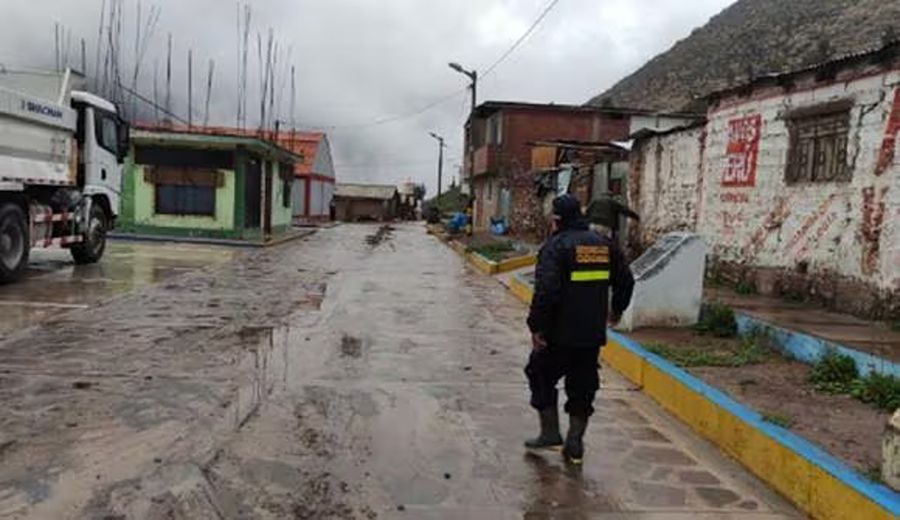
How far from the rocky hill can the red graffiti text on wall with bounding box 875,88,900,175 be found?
2572cm

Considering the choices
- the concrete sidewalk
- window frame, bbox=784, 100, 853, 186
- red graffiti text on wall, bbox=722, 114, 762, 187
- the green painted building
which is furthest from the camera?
the green painted building

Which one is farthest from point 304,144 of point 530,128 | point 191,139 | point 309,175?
point 191,139

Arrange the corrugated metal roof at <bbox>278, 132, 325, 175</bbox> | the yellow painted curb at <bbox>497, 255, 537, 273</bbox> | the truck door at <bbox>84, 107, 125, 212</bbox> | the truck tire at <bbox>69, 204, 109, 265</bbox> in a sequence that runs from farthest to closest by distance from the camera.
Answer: the corrugated metal roof at <bbox>278, 132, 325, 175</bbox>
the yellow painted curb at <bbox>497, 255, 537, 273</bbox>
the truck tire at <bbox>69, 204, 109, 265</bbox>
the truck door at <bbox>84, 107, 125, 212</bbox>

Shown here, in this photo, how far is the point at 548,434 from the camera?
18.9 ft

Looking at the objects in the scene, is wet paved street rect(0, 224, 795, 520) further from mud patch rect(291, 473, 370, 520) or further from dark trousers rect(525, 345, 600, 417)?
dark trousers rect(525, 345, 600, 417)

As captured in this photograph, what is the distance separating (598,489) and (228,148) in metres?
24.0

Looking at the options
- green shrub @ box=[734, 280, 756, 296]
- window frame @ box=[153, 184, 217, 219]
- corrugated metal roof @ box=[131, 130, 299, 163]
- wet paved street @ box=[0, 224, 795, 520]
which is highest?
corrugated metal roof @ box=[131, 130, 299, 163]

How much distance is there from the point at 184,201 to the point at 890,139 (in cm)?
2274

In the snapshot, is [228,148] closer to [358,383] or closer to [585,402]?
[358,383]

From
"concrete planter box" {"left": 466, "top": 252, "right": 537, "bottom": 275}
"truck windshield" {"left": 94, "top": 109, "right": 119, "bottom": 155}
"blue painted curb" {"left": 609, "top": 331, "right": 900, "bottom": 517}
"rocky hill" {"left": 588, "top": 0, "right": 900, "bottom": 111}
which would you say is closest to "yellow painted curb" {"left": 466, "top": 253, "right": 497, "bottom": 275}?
"concrete planter box" {"left": 466, "top": 252, "right": 537, "bottom": 275}

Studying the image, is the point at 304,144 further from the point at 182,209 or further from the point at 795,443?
the point at 795,443

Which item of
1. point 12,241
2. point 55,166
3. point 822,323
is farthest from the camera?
point 55,166

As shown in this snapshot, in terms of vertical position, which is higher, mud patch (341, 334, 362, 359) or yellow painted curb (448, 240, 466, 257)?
yellow painted curb (448, 240, 466, 257)

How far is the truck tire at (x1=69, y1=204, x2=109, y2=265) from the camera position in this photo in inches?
655
